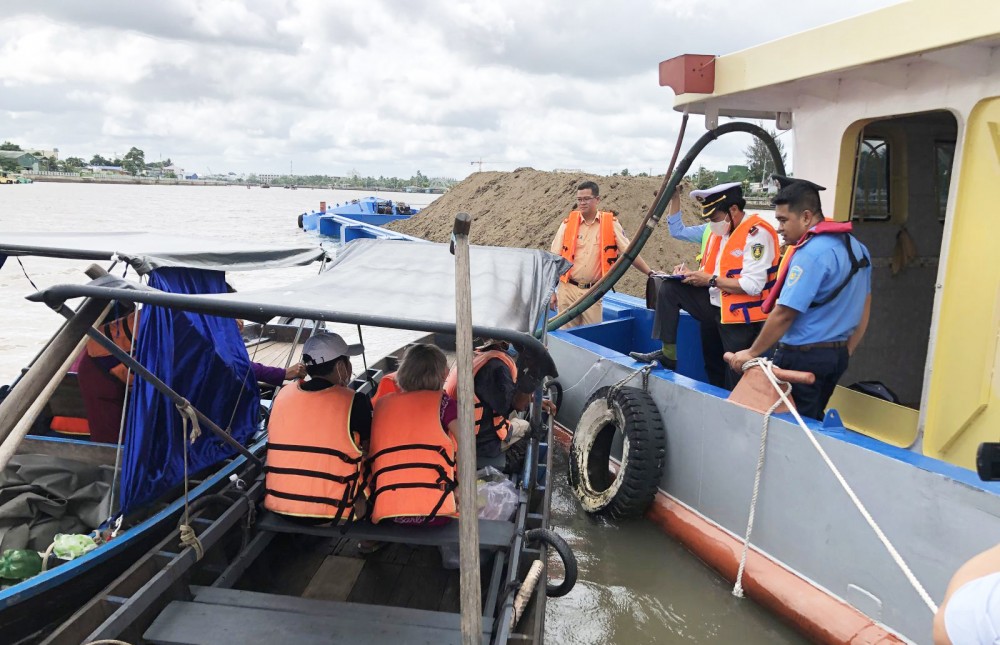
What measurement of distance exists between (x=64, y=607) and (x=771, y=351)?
4477mm

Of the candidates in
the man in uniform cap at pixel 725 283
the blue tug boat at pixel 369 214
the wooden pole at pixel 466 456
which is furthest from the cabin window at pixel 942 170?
the blue tug boat at pixel 369 214

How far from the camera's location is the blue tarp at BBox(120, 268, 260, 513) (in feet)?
12.2

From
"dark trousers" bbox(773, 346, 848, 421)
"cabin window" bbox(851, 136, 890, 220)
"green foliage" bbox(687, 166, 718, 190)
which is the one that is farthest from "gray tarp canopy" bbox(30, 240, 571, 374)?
"green foliage" bbox(687, 166, 718, 190)

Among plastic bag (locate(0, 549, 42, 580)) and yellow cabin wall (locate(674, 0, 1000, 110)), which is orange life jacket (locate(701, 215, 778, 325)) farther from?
plastic bag (locate(0, 549, 42, 580))

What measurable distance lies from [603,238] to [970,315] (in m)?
3.97

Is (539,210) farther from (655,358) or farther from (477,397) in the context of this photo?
(477,397)

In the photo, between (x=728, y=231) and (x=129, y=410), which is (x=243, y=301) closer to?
(x=129, y=410)

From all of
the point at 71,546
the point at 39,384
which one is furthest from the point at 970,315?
the point at 71,546

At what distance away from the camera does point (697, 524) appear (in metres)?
4.66

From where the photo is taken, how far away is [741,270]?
15.1 feet

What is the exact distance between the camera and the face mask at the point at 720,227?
4.86 metres

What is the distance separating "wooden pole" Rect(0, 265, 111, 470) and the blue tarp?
→ 123 centimetres

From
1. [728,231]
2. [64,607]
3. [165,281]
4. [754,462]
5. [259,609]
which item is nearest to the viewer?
[259,609]

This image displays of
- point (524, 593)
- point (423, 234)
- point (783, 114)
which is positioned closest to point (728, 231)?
point (783, 114)
